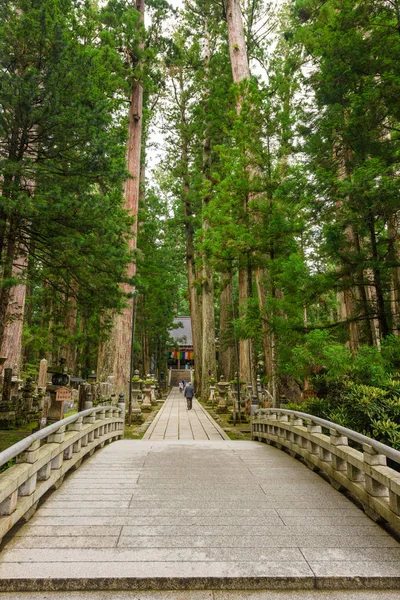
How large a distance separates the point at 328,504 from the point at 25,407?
34.3 ft

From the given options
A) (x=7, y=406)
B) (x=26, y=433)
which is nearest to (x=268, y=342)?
(x=26, y=433)

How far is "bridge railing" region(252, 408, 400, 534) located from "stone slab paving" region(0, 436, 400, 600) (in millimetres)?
165

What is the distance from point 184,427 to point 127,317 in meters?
4.33

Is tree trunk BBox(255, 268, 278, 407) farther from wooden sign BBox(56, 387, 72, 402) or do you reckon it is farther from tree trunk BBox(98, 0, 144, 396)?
wooden sign BBox(56, 387, 72, 402)

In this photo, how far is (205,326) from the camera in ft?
69.7

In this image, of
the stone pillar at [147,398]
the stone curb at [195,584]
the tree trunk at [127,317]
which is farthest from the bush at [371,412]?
the stone pillar at [147,398]

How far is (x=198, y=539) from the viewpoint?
3008 mm

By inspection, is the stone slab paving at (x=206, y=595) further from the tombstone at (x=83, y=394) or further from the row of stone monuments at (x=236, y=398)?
the row of stone monuments at (x=236, y=398)

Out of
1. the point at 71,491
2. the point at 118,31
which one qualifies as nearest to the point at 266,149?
the point at 118,31

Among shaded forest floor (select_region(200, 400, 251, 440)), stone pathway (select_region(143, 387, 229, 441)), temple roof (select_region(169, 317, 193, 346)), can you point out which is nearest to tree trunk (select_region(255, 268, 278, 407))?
shaded forest floor (select_region(200, 400, 251, 440))

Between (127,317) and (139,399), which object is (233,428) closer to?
(127,317)

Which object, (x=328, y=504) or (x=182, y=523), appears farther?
(x=328, y=504)

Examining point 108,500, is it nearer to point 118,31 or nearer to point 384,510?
point 384,510

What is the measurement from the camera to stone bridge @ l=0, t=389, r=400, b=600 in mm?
2484
